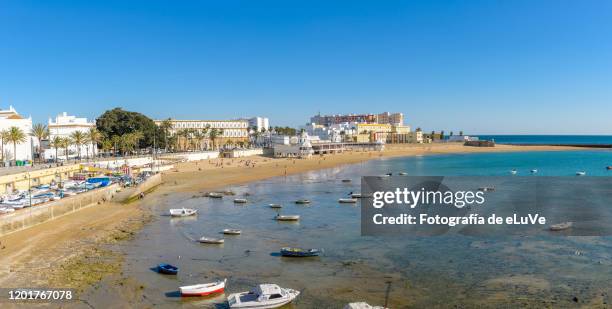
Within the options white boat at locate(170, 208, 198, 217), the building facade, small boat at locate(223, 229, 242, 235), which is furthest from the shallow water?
the building facade

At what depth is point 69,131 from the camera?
10031 centimetres

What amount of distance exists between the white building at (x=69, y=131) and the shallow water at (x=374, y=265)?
198 feet

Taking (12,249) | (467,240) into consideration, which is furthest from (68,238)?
(467,240)

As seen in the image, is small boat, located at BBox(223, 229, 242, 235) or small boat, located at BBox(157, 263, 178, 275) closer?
small boat, located at BBox(157, 263, 178, 275)

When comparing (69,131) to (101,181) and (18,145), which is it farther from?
(101,181)

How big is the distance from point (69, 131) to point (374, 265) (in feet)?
306

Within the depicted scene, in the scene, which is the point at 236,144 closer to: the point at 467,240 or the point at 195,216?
the point at 195,216

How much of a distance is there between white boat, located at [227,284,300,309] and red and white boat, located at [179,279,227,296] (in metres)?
1.27

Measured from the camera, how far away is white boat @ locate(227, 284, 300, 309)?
20.0 metres

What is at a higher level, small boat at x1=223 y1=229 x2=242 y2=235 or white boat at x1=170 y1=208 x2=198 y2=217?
white boat at x1=170 y1=208 x2=198 y2=217

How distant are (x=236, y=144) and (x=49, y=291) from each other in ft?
409

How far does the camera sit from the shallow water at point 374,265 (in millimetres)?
21969

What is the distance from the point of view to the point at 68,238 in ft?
107

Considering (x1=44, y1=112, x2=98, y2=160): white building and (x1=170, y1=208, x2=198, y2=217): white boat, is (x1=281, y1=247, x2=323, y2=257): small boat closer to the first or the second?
(x1=170, y1=208, x2=198, y2=217): white boat
